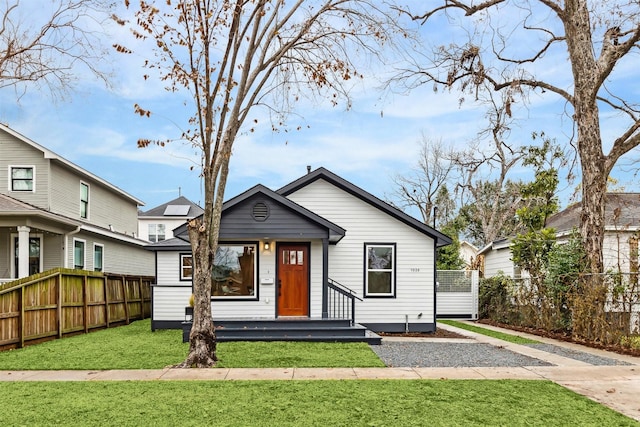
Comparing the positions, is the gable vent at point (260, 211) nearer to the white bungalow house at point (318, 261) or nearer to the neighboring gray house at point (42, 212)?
the white bungalow house at point (318, 261)

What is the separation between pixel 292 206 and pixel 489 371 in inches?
272

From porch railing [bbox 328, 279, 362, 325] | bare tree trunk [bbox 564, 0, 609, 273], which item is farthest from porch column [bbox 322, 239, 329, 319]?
bare tree trunk [bbox 564, 0, 609, 273]

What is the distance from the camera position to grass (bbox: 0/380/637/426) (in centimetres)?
626

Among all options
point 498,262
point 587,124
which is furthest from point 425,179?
point 587,124

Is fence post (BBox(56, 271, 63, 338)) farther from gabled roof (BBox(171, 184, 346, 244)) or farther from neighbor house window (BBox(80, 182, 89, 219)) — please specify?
neighbor house window (BBox(80, 182, 89, 219))

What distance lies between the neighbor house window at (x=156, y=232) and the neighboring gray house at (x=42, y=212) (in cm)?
1807

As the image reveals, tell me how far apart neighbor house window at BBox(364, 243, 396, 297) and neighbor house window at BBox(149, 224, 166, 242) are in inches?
1084

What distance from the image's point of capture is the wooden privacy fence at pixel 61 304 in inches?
472

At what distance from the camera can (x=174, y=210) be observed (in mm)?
41500

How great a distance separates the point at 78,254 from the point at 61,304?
688cm

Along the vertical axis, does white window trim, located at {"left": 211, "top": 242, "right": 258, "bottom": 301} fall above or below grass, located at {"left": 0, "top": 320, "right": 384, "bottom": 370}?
above

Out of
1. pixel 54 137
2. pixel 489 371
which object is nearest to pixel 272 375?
pixel 489 371

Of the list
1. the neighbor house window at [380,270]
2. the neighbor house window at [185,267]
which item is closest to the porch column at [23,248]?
the neighbor house window at [185,267]

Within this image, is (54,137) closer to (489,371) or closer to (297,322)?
(297,322)
